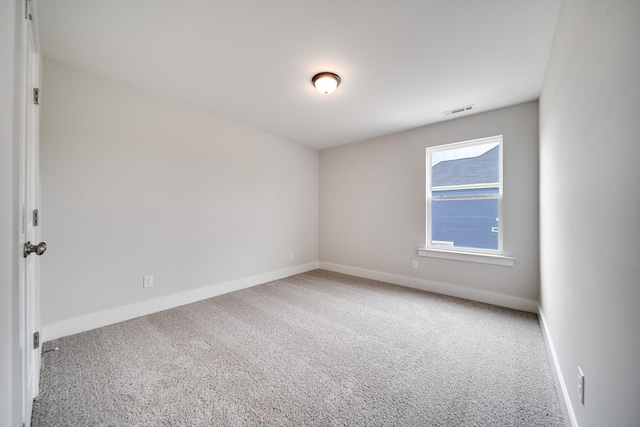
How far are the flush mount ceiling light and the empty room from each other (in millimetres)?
14

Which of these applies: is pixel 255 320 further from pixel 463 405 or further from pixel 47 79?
pixel 47 79

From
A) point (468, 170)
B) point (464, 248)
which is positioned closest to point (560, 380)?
point (464, 248)

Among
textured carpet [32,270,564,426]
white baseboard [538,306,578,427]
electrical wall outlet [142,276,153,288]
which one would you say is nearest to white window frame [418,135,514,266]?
textured carpet [32,270,564,426]

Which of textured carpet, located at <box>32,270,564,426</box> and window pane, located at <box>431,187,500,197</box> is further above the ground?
window pane, located at <box>431,187,500,197</box>

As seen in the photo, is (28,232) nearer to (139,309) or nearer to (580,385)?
(139,309)

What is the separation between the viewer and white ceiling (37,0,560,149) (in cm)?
164

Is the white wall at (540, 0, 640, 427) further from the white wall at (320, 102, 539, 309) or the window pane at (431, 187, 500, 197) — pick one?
the window pane at (431, 187, 500, 197)

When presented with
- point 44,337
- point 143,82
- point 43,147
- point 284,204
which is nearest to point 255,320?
point 44,337

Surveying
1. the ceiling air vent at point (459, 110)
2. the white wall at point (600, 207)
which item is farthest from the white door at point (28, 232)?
the ceiling air vent at point (459, 110)

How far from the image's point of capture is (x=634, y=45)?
74 centimetres

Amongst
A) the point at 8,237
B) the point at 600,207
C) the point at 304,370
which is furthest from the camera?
the point at 304,370

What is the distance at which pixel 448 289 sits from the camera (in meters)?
3.48

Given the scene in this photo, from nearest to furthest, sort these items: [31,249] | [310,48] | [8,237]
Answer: [8,237] < [31,249] < [310,48]

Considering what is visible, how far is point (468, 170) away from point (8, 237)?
161 inches
